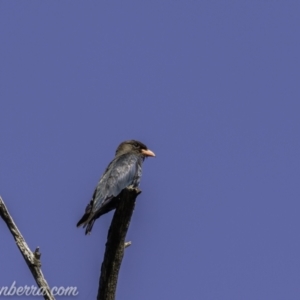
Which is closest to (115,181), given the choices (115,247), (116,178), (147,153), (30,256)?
(116,178)

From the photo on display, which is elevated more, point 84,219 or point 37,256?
point 84,219

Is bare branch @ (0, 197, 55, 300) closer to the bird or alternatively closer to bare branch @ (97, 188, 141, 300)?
bare branch @ (97, 188, 141, 300)

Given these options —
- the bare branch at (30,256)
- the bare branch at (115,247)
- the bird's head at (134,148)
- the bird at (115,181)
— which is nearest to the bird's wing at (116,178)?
the bird at (115,181)

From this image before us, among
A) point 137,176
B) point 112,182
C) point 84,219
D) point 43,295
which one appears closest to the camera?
point 43,295

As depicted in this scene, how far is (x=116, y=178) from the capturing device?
34.1ft

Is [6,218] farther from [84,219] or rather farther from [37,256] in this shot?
[84,219]

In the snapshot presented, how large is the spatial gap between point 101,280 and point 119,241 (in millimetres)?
401

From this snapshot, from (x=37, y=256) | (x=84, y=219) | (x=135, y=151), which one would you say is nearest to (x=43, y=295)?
(x=37, y=256)

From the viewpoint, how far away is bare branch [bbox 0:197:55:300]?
6.06 m

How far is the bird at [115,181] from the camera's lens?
9.50 m

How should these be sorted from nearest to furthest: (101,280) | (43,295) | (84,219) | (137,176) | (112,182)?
(43,295) → (101,280) → (84,219) → (112,182) → (137,176)

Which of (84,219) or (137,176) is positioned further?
(137,176)

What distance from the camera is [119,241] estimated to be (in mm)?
6672

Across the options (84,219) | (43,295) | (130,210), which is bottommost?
(43,295)
